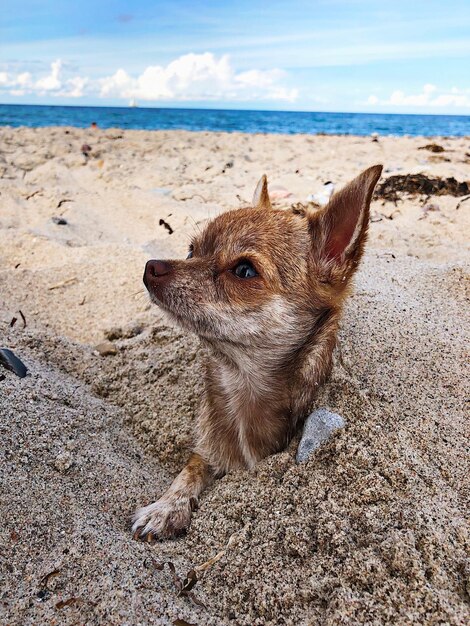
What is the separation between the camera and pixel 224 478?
2.85 meters

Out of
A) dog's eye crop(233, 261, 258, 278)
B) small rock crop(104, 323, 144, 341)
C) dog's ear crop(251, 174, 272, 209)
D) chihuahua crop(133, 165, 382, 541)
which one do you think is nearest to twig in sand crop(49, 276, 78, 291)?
small rock crop(104, 323, 144, 341)

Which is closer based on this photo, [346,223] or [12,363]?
[346,223]

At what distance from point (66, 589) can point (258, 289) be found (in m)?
1.48

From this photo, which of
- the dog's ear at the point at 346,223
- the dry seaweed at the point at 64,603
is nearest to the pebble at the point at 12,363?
the dry seaweed at the point at 64,603

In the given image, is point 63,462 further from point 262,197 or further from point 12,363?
point 262,197

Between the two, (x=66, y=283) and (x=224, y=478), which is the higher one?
(x=66, y=283)

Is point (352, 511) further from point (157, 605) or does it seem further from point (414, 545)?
point (157, 605)

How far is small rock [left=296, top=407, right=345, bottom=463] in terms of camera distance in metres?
2.49

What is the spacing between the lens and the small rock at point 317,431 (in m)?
2.49

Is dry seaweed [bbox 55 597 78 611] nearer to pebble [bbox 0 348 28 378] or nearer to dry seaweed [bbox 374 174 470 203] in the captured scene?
pebble [bbox 0 348 28 378]

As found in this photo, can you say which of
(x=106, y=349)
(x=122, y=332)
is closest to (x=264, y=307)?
(x=106, y=349)

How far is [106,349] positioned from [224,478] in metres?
1.59

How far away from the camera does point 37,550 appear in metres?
2.02

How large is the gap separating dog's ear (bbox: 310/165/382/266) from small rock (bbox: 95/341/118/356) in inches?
75.3
